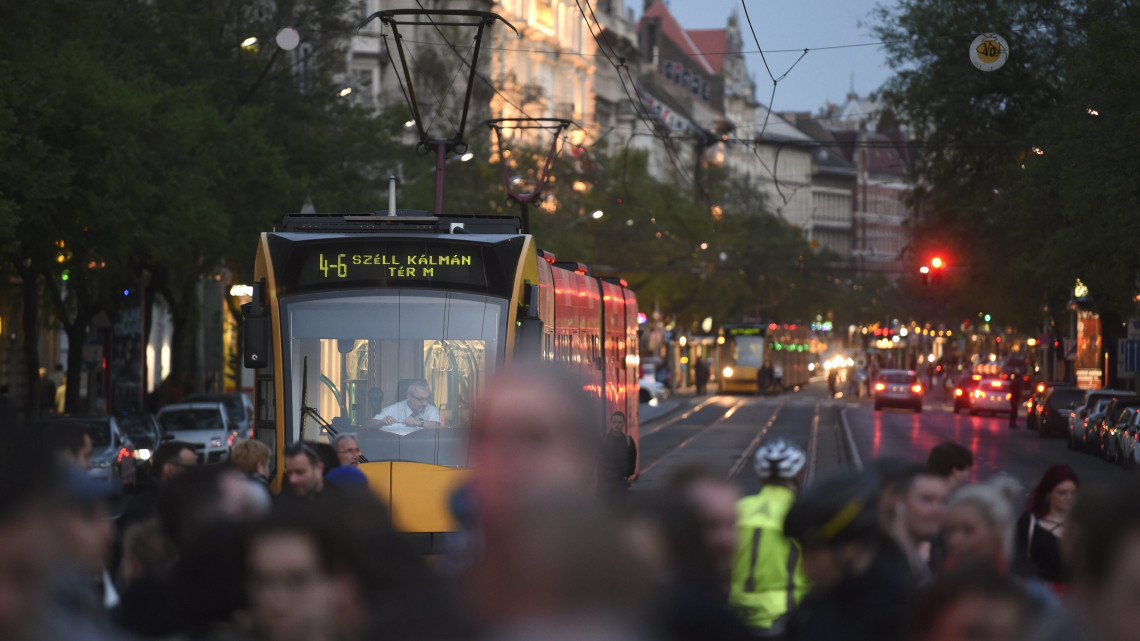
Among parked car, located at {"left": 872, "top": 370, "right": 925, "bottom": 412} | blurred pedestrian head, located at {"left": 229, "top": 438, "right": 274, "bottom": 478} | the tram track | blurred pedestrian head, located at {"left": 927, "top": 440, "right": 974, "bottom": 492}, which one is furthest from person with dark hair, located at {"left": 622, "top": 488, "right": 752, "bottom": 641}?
parked car, located at {"left": 872, "top": 370, "right": 925, "bottom": 412}

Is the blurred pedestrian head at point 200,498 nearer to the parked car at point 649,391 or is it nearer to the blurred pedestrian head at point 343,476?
the blurred pedestrian head at point 343,476

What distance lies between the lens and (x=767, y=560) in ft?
18.5

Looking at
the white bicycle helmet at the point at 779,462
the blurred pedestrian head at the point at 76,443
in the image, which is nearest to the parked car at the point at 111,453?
the blurred pedestrian head at the point at 76,443

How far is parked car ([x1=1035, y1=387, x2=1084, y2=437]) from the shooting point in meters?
47.0

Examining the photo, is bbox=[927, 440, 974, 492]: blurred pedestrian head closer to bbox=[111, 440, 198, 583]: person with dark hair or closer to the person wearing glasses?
bbox=[111, 440, 198, 583]: person with dark hair

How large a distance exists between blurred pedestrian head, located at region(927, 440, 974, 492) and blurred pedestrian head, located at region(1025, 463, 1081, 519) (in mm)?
315

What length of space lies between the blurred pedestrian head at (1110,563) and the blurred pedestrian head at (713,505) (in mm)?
1352

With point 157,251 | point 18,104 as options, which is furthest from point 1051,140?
point 18,104

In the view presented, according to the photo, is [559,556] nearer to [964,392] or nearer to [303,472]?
[303,472]

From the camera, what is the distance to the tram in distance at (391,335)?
13.4 meters

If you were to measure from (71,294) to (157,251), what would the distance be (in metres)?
8.63

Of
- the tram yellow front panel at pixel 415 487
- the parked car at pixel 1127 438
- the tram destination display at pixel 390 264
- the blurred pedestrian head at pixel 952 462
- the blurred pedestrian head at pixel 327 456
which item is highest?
the tram destination display at pixel 390 264

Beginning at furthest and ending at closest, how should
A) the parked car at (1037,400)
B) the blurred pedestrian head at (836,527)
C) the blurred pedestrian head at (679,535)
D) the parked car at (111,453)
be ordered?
the parked car at (1037,400) < the parked car at (111,453) < the blurred pedestrian head at (836,527) < the blurred pedestrian head at (679,535)

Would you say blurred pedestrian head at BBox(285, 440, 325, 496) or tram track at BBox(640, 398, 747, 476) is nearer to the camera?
blurred pedestrian head at BBox(285, 440, 325, 496)
